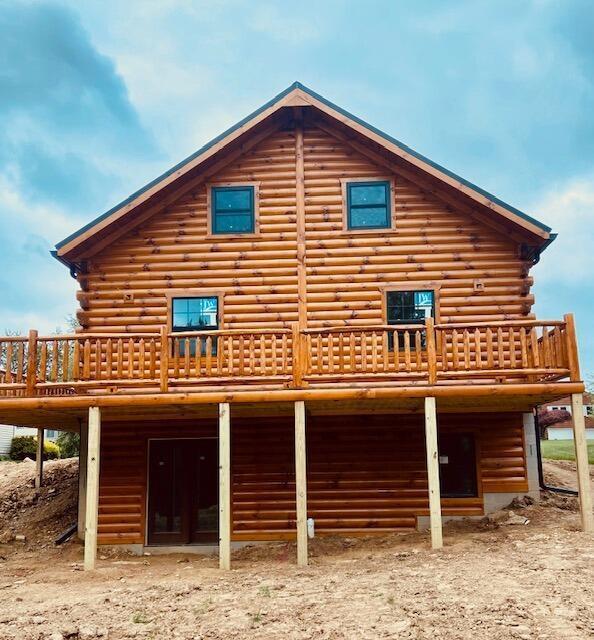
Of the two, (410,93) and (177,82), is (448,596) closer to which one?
(177,82)

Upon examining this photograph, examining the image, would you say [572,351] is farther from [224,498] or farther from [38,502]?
[38,502]

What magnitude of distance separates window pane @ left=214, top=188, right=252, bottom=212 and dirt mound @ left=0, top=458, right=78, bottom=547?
355 inches

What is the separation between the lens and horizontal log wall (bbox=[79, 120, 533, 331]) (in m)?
16.2

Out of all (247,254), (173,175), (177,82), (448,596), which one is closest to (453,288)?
(247,254)

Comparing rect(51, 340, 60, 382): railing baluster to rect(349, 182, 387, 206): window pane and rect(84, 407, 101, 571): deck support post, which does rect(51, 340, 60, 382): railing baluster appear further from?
rect(349, 182, 387, 206): window pane

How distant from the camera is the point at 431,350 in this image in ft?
43.7

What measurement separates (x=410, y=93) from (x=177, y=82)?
60.1 m

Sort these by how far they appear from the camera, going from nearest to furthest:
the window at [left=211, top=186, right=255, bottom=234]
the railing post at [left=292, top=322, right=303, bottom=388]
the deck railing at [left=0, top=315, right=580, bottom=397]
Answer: the deck railing at [left=0, top=315, right=580, bottom=397], the railing post at [left=292, top=322, right=303, bottom=388], the window at [left=211, top=186, right=255, bottom=234]

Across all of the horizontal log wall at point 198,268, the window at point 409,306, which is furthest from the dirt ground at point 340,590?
the horizontal log wall at point 198,268

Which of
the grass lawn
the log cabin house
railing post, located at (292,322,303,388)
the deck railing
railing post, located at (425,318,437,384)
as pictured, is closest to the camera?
the deck railing

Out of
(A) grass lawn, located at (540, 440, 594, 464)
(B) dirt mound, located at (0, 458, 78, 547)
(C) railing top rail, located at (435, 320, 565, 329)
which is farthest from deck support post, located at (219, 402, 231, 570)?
(A) grass lawn, located at (540, 440, 594, 464)

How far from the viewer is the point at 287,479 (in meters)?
16.1

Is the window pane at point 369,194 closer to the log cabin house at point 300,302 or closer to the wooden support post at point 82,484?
the log cabin house at point 300,302

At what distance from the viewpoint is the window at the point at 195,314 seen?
16.3m
